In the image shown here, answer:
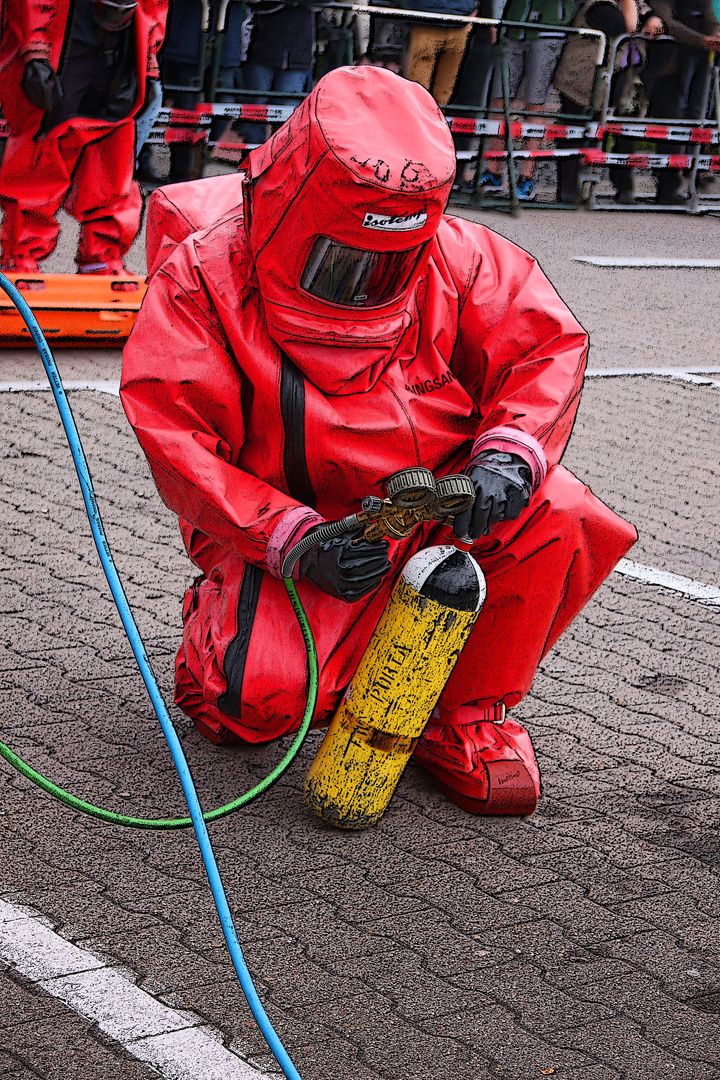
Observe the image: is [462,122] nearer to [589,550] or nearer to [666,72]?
[666,72]

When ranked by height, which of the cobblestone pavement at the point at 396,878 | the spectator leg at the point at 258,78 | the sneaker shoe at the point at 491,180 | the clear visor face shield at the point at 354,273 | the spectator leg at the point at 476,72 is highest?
the clear visor face shield at the point at 354,273

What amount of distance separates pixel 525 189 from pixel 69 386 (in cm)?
813

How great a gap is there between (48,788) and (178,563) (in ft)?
6.35

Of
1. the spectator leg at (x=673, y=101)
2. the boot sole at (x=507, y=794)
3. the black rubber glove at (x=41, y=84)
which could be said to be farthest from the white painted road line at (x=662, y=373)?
the spectator leg at (x=673, y=101)

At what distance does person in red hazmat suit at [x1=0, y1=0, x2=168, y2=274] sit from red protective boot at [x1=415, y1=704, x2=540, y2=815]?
15.1ft

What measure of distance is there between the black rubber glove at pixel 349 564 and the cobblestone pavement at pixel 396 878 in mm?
631

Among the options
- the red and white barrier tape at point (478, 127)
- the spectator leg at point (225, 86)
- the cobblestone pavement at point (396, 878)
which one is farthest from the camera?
the spectator leg at point (225, 86)

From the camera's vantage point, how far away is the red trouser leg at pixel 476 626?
3242 millimetres

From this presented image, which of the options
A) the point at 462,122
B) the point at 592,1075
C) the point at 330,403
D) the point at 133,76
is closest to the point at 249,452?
the point at 330,403

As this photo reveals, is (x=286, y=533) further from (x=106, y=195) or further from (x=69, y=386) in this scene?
(x=106, y=195)

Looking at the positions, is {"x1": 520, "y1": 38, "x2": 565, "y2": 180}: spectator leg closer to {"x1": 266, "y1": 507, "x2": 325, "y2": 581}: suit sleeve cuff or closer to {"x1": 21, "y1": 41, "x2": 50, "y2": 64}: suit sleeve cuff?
{"x1": 21, "y1": 41, "x2": 50, "y2": 64}: suit sleeve cuff

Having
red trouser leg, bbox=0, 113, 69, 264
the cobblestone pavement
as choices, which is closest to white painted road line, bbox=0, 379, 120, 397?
red trouser leg, bbox=0, 113, 69, 264

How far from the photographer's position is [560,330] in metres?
3.26

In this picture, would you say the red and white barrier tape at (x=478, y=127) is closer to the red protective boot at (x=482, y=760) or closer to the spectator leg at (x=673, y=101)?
the spectator leg at (x=673, y=101)
